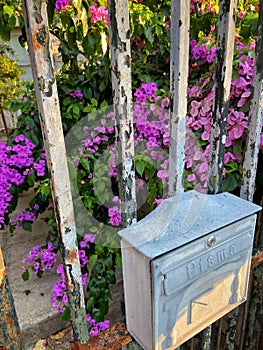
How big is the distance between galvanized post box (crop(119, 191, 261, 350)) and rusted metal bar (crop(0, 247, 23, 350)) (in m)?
0.25

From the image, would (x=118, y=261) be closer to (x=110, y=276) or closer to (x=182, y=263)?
(x=110, y=276)

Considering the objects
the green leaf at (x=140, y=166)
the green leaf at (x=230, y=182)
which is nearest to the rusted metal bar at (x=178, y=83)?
the green leaf at (x=230, y=182)

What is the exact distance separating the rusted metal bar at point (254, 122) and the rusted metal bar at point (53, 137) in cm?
53

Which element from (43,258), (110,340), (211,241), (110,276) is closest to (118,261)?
(110,276)

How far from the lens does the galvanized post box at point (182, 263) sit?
0.67 m

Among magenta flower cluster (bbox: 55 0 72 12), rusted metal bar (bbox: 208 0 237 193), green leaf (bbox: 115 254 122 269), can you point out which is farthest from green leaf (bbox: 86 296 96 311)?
magenta flower cluster (bbox: 55 0 72 12)

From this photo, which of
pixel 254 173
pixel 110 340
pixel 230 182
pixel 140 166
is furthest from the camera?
pixel 140 166

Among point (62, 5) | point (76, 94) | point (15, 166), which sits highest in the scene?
point (62, 5)

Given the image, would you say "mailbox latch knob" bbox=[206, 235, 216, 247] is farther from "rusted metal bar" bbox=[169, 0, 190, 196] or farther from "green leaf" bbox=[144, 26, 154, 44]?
"green leaf" bbox=[144, 26, 154, 44]

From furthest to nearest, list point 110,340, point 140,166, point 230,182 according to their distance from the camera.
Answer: point 140,166, point 230,182, point 110,340

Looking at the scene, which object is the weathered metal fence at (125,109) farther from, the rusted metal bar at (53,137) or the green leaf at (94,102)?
the green leaf at (94,102)

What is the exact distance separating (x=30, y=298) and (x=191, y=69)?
159 centimetres

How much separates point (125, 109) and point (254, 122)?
0.41 meters

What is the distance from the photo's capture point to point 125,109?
0.63m
